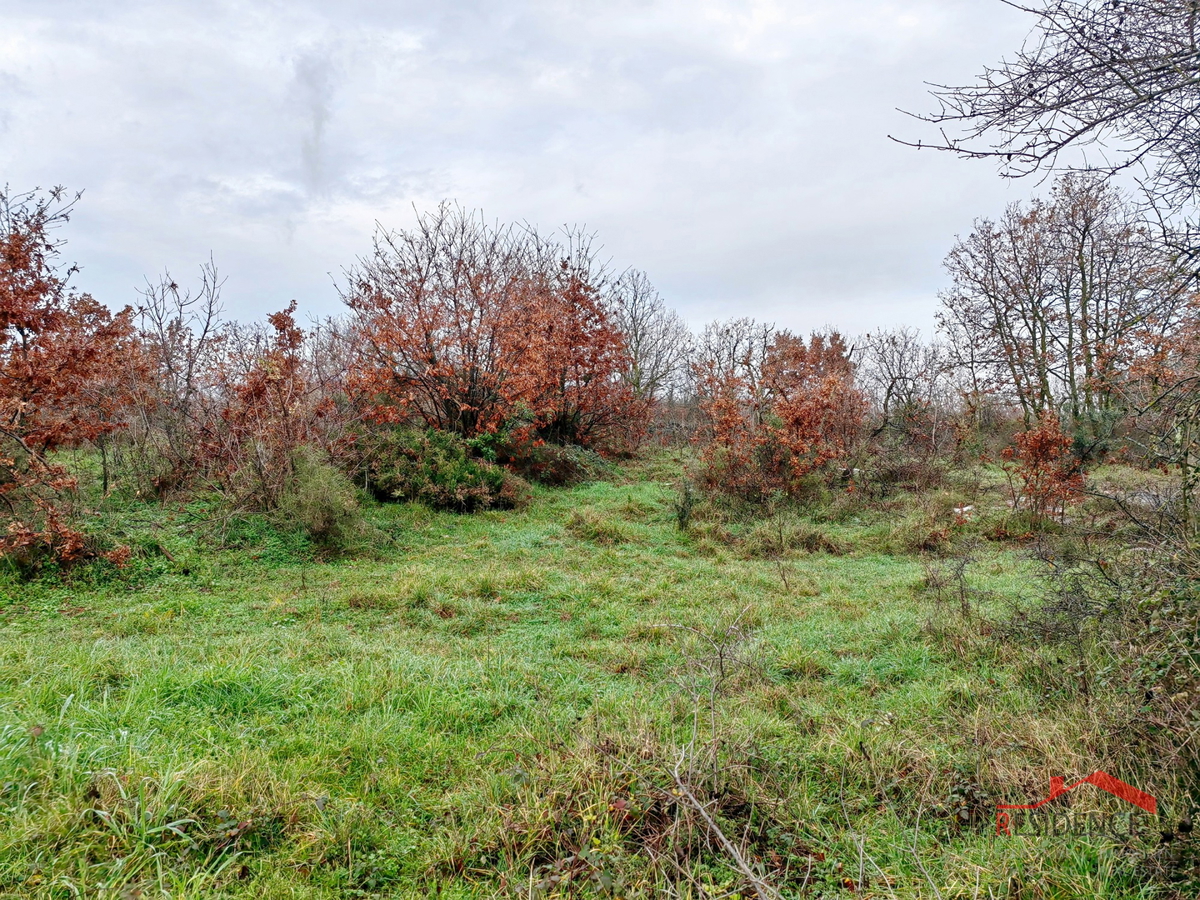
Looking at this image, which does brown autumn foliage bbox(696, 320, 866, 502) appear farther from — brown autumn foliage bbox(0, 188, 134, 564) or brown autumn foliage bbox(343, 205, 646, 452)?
brown autumn foliage bbox(0, 188, 134, 564)

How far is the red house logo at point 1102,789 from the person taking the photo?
8.18 feet

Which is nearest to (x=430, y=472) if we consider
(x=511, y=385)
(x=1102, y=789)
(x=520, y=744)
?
(x=511, y=385)

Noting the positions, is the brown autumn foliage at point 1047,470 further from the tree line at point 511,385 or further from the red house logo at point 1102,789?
the red house logo at point 1102,789

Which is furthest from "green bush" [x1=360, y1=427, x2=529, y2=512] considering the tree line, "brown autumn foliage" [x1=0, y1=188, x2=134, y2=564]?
"brown autumn foliage" [x1=0, y1=188, x2=134, y2=564]

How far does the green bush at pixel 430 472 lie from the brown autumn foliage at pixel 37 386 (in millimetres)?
4440

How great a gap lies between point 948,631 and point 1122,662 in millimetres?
2147

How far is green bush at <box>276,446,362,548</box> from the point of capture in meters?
8.79

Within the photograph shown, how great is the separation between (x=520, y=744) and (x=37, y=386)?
25.7ft

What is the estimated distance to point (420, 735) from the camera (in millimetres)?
3434

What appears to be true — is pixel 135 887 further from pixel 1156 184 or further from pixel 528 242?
pixel 528 242

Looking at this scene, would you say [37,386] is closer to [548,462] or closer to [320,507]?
[320,507]

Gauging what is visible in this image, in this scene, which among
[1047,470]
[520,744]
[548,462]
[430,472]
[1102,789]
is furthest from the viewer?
[548,462]

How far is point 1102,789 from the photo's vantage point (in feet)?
8.66

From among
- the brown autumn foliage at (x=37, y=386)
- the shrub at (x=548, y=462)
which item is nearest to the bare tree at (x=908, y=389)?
the shrub at (x=548, y=462)
